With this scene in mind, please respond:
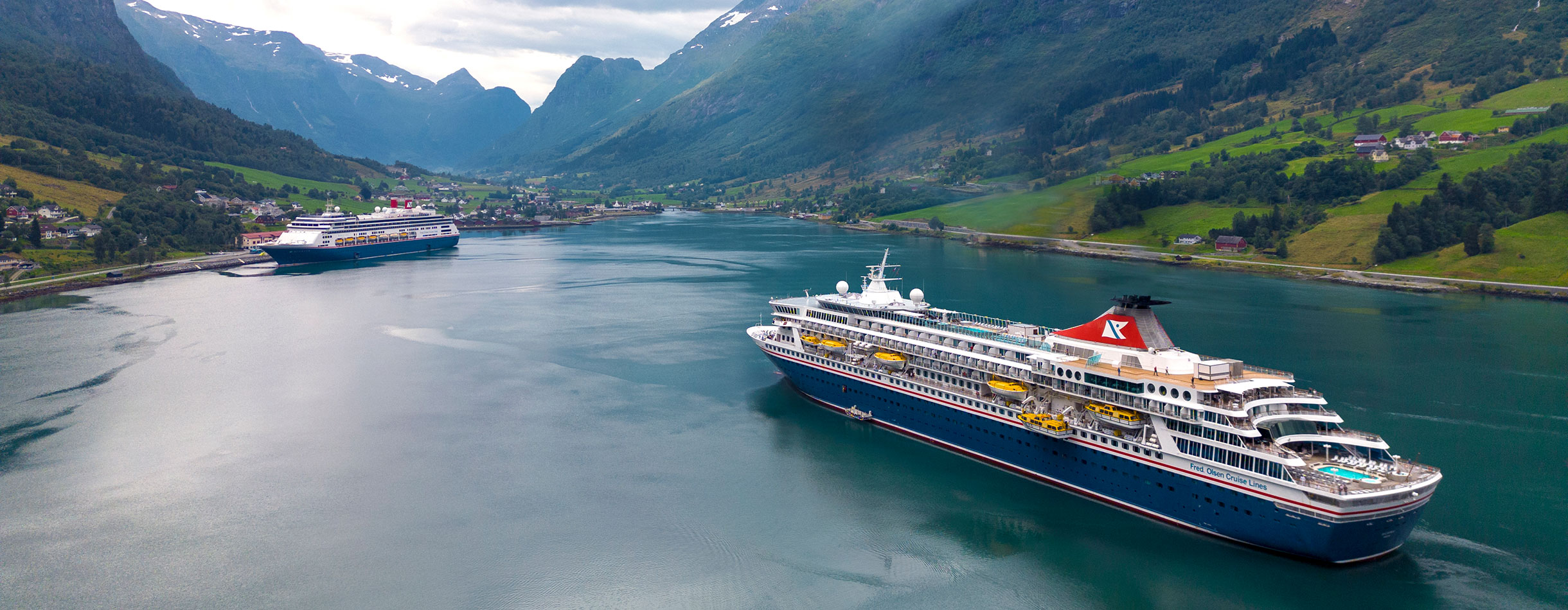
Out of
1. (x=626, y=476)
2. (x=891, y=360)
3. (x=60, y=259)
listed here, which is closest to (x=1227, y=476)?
(x=891, y=360)

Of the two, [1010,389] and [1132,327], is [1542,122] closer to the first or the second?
[1132,327]

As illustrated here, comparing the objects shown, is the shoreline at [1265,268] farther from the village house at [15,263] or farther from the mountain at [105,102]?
the mountain at [105,102]

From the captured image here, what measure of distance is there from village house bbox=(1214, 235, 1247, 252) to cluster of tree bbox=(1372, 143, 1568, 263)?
35.5 feet

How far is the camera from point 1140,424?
21.4 meters

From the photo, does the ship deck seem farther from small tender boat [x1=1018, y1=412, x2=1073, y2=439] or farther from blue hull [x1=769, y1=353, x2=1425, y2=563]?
blue hull [x1=769, y1=353, x2=1425, y2=563]

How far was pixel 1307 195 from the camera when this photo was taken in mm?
74438

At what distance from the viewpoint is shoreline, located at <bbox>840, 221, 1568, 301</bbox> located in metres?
52.7

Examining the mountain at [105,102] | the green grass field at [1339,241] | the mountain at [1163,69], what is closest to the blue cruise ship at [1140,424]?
the green grass field at [1339,241]

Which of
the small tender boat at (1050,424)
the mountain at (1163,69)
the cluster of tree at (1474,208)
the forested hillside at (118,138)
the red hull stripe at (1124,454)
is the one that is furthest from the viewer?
the mountain at (1163,69)

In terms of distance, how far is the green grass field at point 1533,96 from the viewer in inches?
3088

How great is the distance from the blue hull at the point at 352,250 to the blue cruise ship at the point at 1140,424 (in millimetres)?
76434

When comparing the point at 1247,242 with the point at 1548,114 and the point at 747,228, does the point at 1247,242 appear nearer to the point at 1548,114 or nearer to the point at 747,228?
the point at 1548,114

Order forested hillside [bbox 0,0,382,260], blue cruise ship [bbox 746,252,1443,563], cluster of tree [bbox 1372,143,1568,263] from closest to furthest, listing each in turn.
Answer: blue cruise ship [bbox 746,252,1443,563]
cluster of tree [bbox 1372,143,1568,263]
forested hillside [bbox 0,0,382,260]

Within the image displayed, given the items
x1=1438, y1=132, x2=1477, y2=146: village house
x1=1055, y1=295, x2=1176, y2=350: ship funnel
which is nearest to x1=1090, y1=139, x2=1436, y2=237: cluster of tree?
x1=1438, y1=132, x2=1477, y2=146: village house
